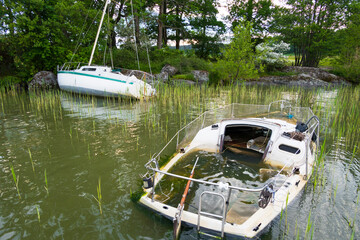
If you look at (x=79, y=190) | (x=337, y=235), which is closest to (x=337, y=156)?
(x=337, y=235)

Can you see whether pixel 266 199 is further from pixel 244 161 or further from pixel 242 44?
pixel 242 44

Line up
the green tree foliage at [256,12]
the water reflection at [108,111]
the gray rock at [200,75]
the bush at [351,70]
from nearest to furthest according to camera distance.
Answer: the water reflection at [108,111], the gray rock at [200,75], the bush at [351,70], the green tree foliage at [256,12]

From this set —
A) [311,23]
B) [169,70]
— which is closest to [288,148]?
[169,70]

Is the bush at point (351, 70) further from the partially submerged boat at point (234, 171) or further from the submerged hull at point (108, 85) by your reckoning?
the partially submerged boat at point (234, 171)

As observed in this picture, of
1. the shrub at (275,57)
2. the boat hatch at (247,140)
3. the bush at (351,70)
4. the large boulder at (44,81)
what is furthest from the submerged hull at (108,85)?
the bush at (351,70)

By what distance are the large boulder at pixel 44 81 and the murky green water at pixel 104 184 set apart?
37.2ft

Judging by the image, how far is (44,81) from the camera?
20.6 metres

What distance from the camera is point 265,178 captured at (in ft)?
17.2

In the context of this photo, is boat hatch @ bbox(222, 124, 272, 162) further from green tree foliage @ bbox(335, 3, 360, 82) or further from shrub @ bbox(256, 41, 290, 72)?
shrub @ bbox(256, 41, 290, 72)

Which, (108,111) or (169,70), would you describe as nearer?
(108,111)

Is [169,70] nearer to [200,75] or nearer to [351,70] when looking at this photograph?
[200,75]

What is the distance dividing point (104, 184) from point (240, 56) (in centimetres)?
1720

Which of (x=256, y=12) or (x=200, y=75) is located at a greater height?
(x=256, y=12)

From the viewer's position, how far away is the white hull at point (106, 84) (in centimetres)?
1476
